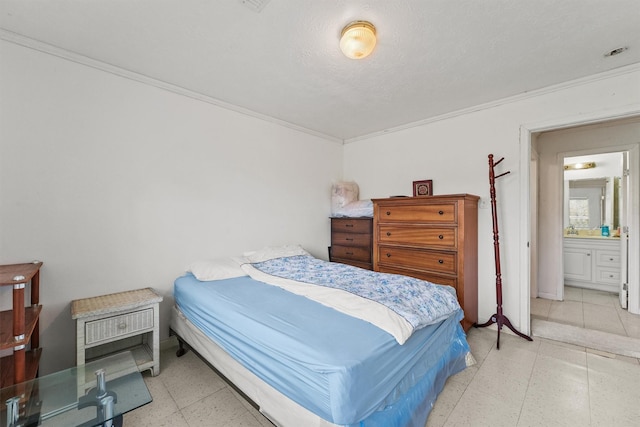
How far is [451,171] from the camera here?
3203mm

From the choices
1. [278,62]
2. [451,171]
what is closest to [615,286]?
[451,171]

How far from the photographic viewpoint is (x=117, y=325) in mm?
1921

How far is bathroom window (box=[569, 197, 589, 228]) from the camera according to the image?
15.8 ft

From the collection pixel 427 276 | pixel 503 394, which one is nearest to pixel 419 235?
pixel 427 276

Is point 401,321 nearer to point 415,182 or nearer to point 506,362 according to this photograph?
point 506,362

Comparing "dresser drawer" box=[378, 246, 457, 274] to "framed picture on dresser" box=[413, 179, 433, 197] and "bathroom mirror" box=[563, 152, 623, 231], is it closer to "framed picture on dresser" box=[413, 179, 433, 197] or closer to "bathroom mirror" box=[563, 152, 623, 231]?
"framed picture on dresser" box=[413, 179, 433, 197]

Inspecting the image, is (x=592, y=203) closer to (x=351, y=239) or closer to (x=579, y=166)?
(x=579, y=166)

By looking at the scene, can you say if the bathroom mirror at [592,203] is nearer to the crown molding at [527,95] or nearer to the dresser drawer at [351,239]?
the crown molding at [527,95]

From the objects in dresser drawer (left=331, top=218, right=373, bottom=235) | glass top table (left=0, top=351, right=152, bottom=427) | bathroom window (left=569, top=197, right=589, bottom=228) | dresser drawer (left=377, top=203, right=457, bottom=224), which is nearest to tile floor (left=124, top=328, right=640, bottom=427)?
glass top table (left=0, top=351, right=152, bottom=427)

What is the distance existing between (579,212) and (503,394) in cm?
484

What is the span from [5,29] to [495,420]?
13.4ft

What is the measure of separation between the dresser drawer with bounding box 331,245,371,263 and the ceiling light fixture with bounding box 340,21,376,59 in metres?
2.32

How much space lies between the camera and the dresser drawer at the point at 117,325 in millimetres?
1825

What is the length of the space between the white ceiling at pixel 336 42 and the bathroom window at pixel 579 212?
367 centimetres
